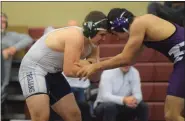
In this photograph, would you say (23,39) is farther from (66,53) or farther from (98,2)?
(66,53)

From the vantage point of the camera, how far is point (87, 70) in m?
3.21

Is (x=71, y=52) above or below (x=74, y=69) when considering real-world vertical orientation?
above

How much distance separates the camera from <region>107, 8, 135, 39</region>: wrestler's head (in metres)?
3.24

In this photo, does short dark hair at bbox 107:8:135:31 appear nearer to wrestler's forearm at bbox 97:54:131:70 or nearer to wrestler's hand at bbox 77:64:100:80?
wrestler's forearm at bbox 97:54:131:70

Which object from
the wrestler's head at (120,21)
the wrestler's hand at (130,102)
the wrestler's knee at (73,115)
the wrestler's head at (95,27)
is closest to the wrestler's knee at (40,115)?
the wrestler's knee at (73,115)

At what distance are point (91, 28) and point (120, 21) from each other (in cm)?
20

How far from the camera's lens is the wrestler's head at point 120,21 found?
3.24m

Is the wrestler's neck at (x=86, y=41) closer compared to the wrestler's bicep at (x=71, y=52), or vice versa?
the wrestler's bicep at (x=71, y=52)

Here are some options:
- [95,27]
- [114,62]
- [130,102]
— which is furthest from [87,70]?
[130,102]

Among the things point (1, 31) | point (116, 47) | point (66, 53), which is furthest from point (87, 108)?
point (66, 53)

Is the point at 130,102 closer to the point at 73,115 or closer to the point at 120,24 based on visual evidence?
the point at 73,115

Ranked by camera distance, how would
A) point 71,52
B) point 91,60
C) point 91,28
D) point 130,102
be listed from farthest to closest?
1. point 130,102
2. point 91,60
3. point 91,28
4. point 71,52

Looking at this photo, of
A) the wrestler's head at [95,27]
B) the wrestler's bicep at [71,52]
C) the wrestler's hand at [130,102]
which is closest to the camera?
the wrestler's bicep at [71,52]

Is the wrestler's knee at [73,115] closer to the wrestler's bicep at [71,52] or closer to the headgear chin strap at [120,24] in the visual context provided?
the wrestler's bicep at [71,52]
